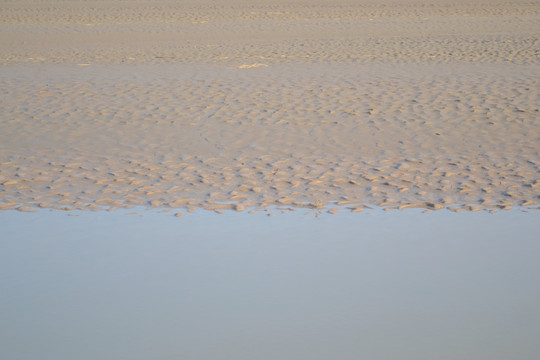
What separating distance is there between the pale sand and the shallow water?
0.46 meters

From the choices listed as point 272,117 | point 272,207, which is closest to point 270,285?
point 272,207

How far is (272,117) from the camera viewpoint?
8.74 meters

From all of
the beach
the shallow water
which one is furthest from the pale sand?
the shallow water

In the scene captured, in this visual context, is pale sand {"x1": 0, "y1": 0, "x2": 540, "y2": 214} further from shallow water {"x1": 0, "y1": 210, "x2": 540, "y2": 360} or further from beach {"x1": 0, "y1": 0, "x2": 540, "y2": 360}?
shallow water {"x1": 0, "y1": 210, "x2": 540, "y2": 360}

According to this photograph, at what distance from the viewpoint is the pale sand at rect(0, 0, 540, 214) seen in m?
6.41

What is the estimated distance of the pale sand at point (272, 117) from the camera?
6.41 m

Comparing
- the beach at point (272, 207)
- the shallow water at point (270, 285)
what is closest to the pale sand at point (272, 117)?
A: the beach at point (272, 207)

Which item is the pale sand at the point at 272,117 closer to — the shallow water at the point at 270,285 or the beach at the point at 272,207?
the beach at the point at 272,207

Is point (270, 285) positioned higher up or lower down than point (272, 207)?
lower down

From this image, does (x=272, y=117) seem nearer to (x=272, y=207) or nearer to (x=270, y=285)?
(x=272, y=207)

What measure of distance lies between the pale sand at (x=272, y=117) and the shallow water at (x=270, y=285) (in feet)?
1.52

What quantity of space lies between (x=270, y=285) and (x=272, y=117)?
14.3 ft

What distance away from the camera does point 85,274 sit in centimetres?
484

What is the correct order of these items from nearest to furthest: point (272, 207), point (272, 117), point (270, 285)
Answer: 1. point (270, 285)
2. point (272, 207)
3. point (272, 117)
